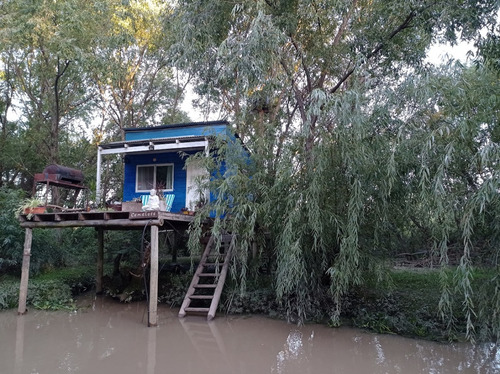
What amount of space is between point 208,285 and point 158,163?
4126mm

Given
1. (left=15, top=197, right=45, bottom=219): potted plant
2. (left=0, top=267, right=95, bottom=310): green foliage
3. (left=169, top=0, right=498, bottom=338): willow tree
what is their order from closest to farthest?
(left=169, top=0, right=498, bottom=338): willow tree, (left=15, top=197, right=45, bottom=219): potted plant, (left=0, top=267, right=95, bottom=310): green foliage

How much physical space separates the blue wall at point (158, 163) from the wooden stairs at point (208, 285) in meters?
1.77

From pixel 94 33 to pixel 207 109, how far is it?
5.28 metres

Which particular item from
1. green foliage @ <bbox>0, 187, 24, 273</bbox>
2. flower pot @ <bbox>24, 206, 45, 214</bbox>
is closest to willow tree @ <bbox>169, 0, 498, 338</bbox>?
flower pot @ <bbox>24, 206, 45, 214</bbox>

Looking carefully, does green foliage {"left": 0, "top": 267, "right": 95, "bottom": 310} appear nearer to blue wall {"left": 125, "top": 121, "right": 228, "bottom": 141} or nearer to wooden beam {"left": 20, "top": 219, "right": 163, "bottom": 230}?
wooden beam {"left": 20, "top": 219, "right": 163, "bottom": 230}

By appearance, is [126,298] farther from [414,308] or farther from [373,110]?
[373,110]

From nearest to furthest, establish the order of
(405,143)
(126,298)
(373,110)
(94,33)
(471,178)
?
(471,178), (405,143), (373,110), (126,298), (94,33)

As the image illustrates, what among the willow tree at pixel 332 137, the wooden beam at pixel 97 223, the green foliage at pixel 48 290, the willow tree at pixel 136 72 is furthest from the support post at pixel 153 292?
the willow tree at pixel 136 72

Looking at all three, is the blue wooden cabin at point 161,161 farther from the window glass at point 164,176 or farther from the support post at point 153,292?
the support post at point 153,292

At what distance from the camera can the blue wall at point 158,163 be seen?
10758mm

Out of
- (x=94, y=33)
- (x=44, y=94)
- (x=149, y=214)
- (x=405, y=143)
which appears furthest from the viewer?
(x=44, y=94)

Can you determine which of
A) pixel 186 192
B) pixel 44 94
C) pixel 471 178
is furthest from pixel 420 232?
pixel 44 94

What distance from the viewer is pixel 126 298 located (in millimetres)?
10062

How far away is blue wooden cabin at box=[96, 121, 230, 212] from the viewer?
10305 millimetres
